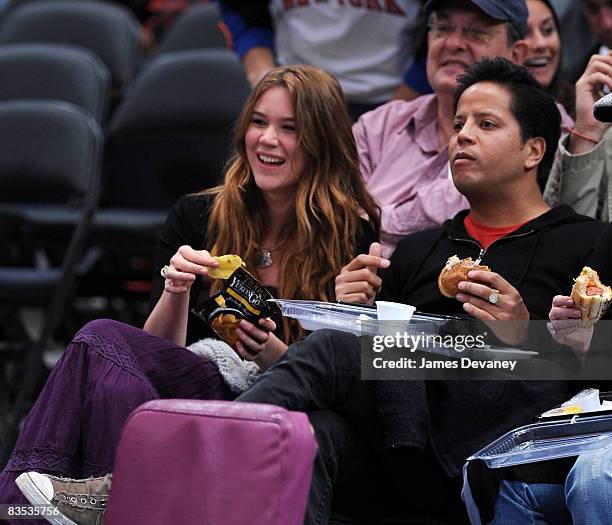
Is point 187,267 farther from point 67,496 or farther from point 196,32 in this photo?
point 196,32

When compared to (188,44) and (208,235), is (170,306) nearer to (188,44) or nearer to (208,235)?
(208,235)

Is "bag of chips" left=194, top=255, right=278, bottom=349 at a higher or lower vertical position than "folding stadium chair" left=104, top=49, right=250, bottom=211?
lower

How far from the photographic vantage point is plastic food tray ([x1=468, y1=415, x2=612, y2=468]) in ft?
6.89

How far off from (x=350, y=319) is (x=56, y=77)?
300 centimetres

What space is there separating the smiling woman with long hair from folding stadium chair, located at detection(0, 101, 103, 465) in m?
1.44

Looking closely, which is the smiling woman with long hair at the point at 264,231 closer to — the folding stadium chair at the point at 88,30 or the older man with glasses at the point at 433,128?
the older man with glasses at the point at 433,128

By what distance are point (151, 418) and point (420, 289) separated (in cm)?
91

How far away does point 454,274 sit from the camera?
8.13 feet

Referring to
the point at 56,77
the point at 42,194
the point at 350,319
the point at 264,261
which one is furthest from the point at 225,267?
the point at 56,77

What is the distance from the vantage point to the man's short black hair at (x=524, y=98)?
2.85 metres

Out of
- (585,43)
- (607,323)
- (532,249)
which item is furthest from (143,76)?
(607,323)

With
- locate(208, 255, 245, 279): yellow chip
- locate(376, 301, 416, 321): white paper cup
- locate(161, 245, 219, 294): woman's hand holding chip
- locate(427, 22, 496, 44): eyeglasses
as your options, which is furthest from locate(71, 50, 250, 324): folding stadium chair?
locate(376, 301, 416, 321): white paper cup

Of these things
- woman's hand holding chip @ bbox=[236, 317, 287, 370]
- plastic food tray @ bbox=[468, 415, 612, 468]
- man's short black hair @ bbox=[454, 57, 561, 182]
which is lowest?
plastic food tray @ bbox=[468, 415, 612, 468]

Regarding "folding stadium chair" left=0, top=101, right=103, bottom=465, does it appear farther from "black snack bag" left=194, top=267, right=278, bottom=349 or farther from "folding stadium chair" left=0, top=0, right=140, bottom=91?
"black snack bag" left=194, top=267, right=278, bottom=349
